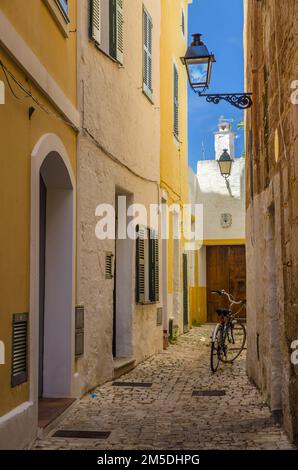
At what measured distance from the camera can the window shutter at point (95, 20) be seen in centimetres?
810

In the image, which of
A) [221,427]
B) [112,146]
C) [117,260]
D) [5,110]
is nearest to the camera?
[5,110]

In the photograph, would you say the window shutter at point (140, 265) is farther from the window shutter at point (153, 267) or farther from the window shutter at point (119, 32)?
the window shutter at point (119, 32)

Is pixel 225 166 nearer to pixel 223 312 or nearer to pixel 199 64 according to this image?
pixel 223 312

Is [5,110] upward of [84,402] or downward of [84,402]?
upward

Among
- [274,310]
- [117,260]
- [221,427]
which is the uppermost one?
[117,260]

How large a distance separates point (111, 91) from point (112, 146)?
0.76 m

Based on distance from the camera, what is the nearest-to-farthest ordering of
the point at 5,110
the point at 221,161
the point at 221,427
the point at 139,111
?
the point at 5,110
the point at 221,427
the point at 139,111
the point at 221,161

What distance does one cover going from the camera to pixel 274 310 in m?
6.75

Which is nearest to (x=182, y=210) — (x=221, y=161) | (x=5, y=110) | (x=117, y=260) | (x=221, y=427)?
(x=221, y=161)

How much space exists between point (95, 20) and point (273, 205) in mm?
3399

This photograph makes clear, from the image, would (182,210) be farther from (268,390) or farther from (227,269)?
(268,390)

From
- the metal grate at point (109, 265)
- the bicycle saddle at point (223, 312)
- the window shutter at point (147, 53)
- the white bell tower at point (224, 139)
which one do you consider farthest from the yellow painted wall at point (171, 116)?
the metal grate at point (109, 265)

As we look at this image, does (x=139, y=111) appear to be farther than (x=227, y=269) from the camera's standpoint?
No

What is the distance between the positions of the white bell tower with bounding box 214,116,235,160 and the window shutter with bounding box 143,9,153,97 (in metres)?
8.19
